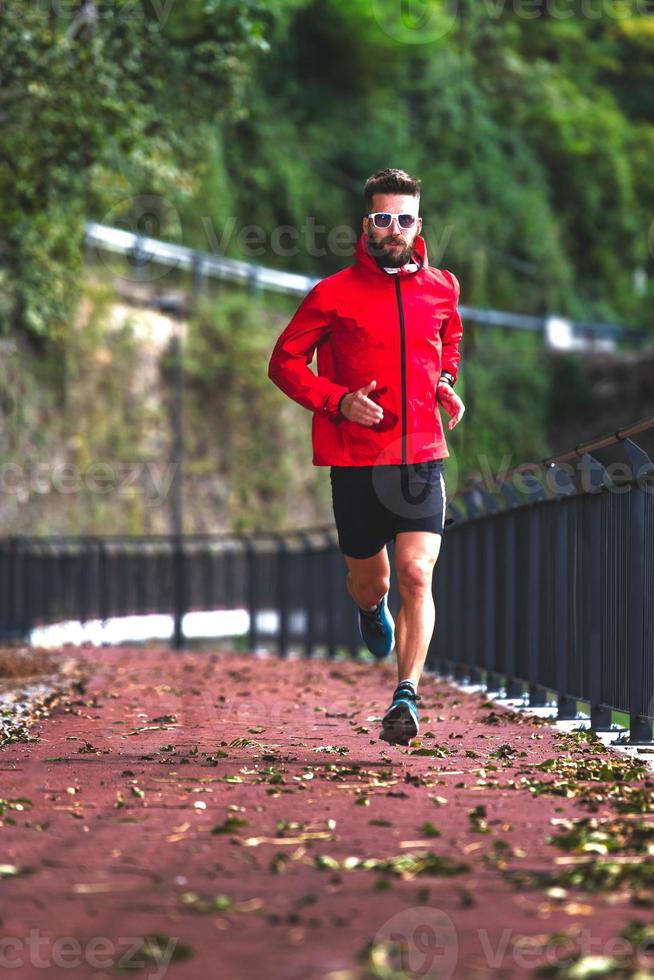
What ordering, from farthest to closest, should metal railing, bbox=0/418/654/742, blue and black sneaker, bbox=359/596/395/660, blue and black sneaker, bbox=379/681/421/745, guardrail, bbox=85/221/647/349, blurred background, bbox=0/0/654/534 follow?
guardrail, bbox=85/221/647/349 → blurred background, bbox=0/0/654/534 → blue and black sneaker, bbox=359/596/395/660 → metal railing, bbox=0/418/654/742 → blue and black sneaker, bbox=379/681/421/745

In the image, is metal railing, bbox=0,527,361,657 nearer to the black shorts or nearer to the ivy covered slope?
the black shorts

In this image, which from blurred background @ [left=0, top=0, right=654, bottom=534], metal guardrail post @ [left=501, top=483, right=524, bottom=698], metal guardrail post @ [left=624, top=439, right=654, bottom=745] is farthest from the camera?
blurred background @ [left=0, top=0, right=654, bottom=534]

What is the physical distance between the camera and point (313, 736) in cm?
772

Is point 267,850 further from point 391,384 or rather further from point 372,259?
point 372,259

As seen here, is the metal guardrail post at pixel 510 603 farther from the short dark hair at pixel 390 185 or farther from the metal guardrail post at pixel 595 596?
the short dark hair at pixel 390 185

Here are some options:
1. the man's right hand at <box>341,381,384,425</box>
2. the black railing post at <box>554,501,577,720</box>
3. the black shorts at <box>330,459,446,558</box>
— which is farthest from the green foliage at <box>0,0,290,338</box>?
the man's right hand at <box>341,381,384,425</box>

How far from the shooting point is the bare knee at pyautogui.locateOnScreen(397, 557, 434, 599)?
Result: 6.98 m

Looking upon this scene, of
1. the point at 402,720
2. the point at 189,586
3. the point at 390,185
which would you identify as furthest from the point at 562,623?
the point at 189,586

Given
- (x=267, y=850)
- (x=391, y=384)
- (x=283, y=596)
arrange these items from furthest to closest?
(x=283, y=596)
(x=391, y=384)
(x=267, y=850)

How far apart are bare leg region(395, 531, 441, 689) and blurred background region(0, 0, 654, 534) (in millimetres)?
10334

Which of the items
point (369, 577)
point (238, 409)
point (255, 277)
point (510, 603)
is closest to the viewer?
point (369, 577)

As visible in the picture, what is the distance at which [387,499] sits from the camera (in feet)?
22.9

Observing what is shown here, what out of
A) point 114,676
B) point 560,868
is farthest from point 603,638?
point 114,676

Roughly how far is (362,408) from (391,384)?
22 cm
